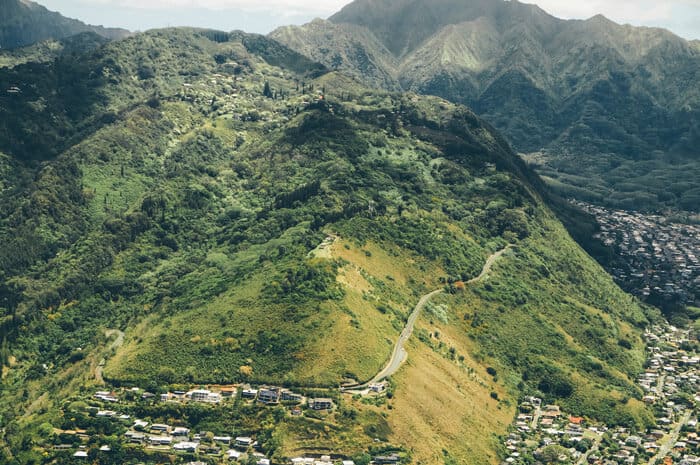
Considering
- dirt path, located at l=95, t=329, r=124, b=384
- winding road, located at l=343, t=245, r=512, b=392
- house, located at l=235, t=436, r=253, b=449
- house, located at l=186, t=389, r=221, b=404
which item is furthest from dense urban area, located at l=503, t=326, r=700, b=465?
dirt path, located at l=95, t=329, r=124, b=384

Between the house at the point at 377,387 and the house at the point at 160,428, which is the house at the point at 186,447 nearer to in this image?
the house at the point at 160,428

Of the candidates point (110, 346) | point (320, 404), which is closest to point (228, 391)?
point (320, 404)

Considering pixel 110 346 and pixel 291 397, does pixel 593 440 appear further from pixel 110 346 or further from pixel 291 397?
pixel 110 346

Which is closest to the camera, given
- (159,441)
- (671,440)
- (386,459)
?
(386,459)

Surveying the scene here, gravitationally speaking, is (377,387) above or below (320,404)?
above

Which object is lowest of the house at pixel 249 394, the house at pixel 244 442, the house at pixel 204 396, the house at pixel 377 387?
the house at pixel 244 442

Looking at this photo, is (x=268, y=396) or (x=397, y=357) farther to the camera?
(x=397, y=357)

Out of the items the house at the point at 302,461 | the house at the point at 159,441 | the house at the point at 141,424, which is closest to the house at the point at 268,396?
the house at the point at 302,461

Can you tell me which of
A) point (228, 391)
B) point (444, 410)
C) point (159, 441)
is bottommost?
point (159, 441)

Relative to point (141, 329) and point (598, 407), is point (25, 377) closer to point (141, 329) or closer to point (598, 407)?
point (141, 329)

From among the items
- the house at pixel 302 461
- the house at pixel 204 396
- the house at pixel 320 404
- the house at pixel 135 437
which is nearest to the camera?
the house at pixel 302 461
